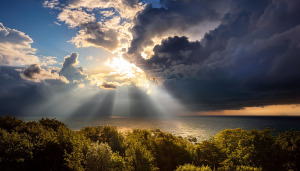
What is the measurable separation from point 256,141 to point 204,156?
38.2 ft

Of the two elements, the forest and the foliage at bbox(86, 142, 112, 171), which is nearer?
the foliage at bbox(86, 142, 112, 171)

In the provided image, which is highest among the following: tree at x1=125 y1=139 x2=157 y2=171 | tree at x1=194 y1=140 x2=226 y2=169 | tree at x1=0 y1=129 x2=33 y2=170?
tree at x1=0 y1=129 x2=33 y2=170

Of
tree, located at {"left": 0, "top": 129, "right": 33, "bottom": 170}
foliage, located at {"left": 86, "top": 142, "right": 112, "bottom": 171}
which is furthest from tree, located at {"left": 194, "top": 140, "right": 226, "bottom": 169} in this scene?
tree, located at {"left": 0, "top": 129, "right": 33, "bottom": 170}

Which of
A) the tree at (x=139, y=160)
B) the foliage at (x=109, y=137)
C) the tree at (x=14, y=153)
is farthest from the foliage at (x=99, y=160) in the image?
the foliage at (x=109, y=137)

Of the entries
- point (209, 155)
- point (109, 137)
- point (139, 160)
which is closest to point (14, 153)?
point (139, 160)

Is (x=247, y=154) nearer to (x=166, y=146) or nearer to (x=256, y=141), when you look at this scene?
(x=256, y=141)

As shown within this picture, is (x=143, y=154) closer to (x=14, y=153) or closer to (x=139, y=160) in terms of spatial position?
(x=139, y=160)

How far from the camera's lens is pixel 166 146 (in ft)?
114

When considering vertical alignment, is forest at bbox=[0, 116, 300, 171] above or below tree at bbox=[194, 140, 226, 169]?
above

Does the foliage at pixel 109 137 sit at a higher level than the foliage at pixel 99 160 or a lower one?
lower

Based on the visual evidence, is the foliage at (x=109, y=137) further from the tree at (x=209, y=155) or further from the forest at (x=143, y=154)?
the tree at (x=209, y=155)

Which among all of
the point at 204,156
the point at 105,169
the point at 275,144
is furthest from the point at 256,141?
the point at 105,169

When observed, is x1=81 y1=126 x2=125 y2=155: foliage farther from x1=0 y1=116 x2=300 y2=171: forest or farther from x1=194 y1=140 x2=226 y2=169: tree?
x1=194 y1=140 x2=226 y2=169: tree

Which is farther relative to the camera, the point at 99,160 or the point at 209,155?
the point at 209,155
